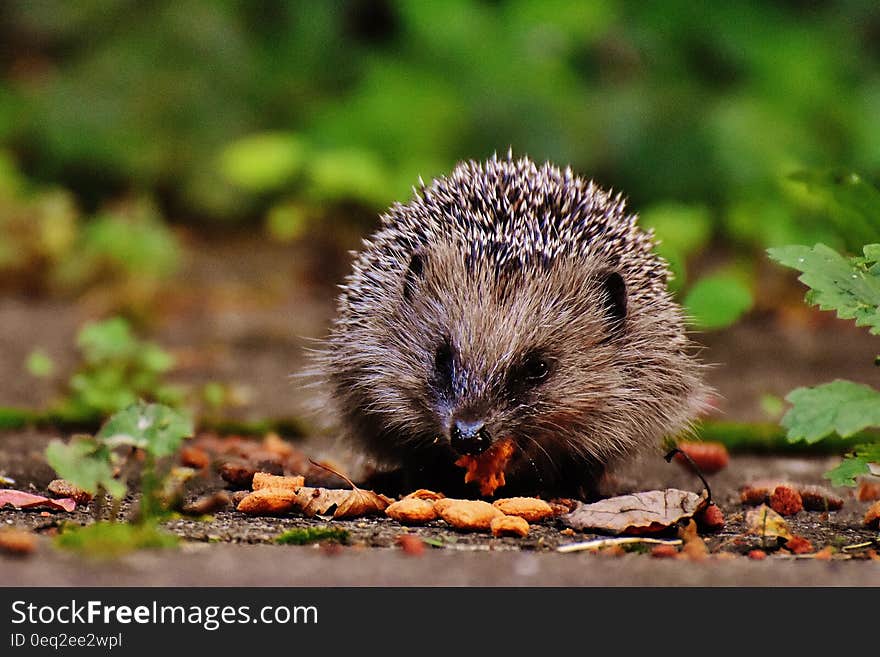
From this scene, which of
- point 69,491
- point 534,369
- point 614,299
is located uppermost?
point 614,299

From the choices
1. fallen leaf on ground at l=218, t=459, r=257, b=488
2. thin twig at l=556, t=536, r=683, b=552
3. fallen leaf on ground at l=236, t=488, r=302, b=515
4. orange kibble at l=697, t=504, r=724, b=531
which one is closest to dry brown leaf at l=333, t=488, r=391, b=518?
fallen leaf on ground at l=236, t=488, r=302, b=515

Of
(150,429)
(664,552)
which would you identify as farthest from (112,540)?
(664,552)

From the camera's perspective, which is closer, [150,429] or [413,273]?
[150,429]

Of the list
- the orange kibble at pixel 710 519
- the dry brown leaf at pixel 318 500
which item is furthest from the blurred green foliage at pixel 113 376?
the orange kibble at pixel 710 519

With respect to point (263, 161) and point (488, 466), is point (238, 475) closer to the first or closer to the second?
point (488, 466)

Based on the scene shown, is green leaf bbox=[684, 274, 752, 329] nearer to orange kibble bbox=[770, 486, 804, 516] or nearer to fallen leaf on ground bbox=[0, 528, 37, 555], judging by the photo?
orange kibble bbox=[770, 486, 804, 516]

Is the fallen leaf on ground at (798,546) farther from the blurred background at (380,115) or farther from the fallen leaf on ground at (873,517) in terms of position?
the blurred background at (380,115)
